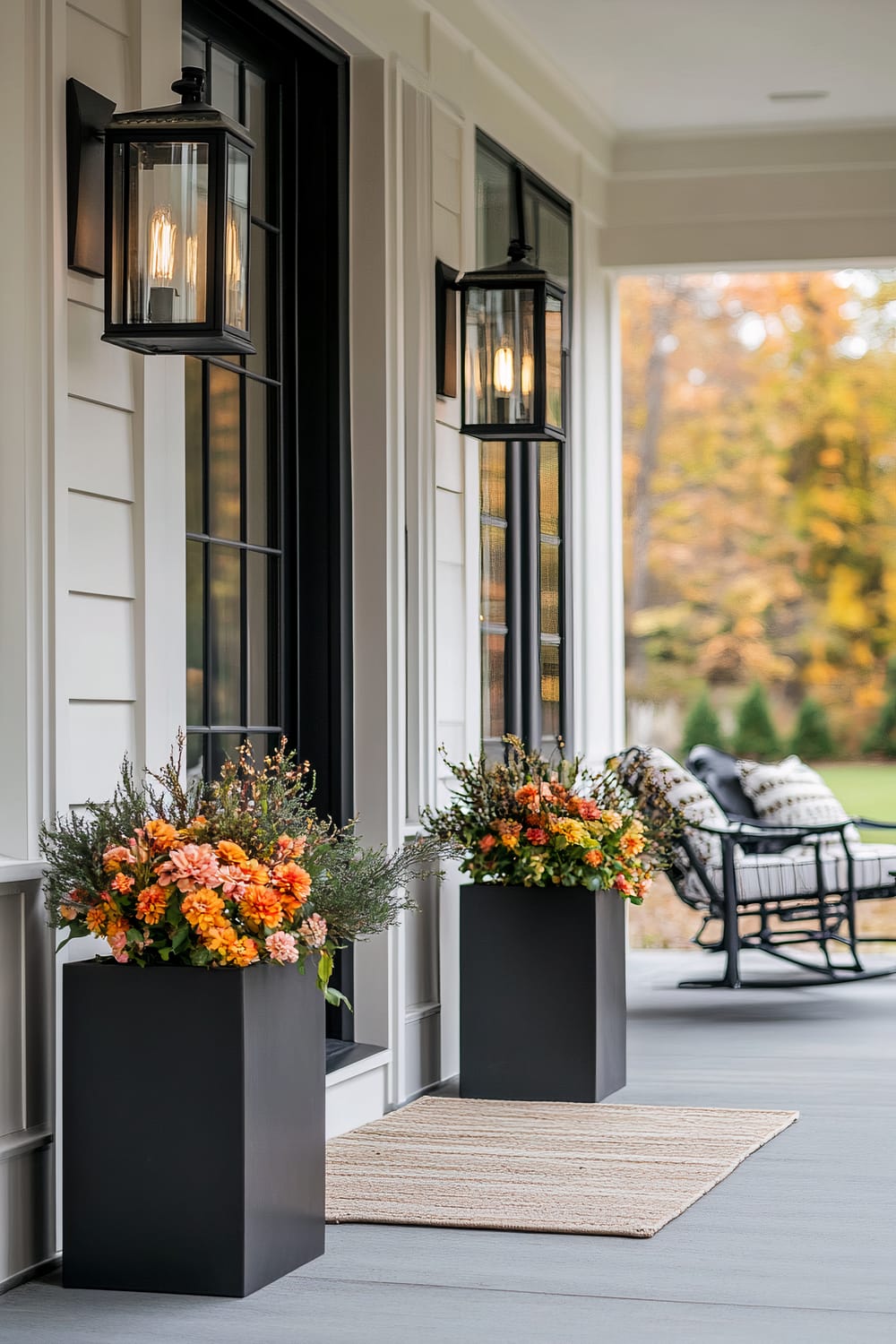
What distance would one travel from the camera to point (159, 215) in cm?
355

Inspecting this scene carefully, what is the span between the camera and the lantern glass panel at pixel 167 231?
3.54 metres

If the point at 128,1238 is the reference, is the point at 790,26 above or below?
above

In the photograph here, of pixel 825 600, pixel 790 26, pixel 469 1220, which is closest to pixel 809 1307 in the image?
pixel 469 1220

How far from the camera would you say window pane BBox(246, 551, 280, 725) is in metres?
4.60

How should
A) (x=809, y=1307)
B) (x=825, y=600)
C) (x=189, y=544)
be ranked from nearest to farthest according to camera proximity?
(x=809, y=1307)
(x=189, y=544)
(x=825, y=600)

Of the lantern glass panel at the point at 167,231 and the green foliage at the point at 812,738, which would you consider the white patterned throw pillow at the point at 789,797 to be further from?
the green foliage at the point at 812,738

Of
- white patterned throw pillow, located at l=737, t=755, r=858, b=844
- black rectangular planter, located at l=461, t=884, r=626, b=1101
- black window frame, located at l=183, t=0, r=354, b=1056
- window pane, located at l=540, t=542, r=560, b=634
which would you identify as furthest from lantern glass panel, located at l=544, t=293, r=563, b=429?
white patterned throw pillow, located at l=737, t=755, r=858, b=844

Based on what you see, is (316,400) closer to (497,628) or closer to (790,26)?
(497,628)

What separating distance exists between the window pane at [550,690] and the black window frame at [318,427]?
1.85 meters

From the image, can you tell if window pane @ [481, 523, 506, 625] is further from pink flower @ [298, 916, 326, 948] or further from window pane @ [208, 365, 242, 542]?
pink flower @ [298, 916, 326, 948]

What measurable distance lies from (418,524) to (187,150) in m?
1.82

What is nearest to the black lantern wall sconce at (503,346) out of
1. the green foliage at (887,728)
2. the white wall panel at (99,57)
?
the white wall panel at (99,57)

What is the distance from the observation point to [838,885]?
6.85 meters

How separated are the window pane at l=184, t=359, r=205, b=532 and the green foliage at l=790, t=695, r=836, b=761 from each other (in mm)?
10705
